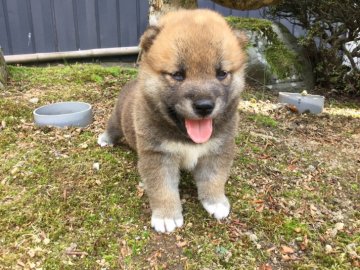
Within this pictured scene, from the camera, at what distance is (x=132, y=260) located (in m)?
2.45

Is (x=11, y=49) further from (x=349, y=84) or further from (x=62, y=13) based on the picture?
(x=349, y=84)

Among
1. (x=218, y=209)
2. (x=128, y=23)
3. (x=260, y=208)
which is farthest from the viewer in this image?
(x=128, y=23)

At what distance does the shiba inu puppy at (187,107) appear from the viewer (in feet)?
7.64

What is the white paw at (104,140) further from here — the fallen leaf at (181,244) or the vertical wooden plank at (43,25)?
the vertical wooden plank at (43,25)

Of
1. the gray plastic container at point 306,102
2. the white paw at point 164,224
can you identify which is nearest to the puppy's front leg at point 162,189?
the white paw at point 164,224

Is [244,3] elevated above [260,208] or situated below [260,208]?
above

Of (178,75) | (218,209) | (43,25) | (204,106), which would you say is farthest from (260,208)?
(43,25)

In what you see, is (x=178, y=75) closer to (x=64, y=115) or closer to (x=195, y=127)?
(x=195, y=127)

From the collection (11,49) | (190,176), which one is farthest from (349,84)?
(11,49)

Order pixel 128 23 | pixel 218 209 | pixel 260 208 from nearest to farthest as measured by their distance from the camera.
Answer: pixel 218 209 → pixel 260 208 → pixel 128 23

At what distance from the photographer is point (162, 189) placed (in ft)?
8.73

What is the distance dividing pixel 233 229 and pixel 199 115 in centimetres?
89

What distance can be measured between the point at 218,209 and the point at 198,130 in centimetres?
64

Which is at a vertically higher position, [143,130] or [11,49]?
[143,130]
